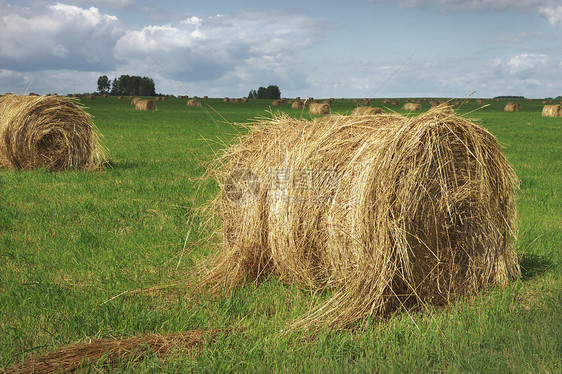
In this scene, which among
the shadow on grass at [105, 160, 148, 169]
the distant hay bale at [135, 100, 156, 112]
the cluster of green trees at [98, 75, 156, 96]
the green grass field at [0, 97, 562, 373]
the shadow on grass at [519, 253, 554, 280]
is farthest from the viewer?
the cluster of green trees at [98, 75, 156, 96]

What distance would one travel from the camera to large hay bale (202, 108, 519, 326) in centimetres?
466

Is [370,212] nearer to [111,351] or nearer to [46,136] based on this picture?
[111,351]

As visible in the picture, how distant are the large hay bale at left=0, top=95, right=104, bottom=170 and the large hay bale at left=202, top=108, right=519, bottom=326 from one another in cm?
907

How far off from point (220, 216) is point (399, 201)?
2307mm

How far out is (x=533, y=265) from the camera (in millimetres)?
6238

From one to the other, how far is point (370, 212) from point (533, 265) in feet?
9.53

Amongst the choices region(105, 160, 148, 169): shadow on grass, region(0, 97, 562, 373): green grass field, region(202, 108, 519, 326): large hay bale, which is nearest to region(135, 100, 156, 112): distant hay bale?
region(105, 160, 148, 169): shadow on grass

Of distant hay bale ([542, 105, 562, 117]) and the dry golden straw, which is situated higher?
distant hay bale ([542, 105, 562, 117])

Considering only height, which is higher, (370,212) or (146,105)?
(146,105)

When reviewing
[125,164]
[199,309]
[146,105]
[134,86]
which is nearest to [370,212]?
[199,309]

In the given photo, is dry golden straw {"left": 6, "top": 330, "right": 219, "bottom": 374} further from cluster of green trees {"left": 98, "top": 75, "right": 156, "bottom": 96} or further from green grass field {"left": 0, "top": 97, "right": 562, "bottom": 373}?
cluster of green trees {"left": 98, "top": 75, "right": 156, "bottom": 96}

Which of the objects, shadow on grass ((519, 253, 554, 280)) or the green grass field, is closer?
the green grass field

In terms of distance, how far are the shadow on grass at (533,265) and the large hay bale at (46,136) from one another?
35.8ft

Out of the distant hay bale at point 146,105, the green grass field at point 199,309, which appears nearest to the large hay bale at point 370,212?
the green grass field at point 199,309
